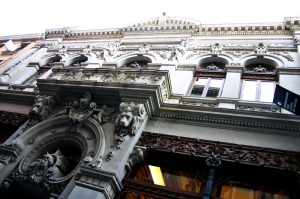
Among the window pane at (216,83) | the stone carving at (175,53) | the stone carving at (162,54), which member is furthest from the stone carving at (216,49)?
the stone carving at (162,54)

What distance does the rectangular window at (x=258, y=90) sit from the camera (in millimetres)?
11100

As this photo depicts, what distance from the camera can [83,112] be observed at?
1052cm

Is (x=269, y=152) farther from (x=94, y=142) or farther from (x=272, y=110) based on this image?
(x=94, y=142)

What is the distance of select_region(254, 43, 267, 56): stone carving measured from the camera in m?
13.3

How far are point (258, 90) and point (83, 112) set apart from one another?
23.8 feet

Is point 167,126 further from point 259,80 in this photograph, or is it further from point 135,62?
point 135,62

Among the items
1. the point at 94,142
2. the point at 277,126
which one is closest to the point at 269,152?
the point at 277,126

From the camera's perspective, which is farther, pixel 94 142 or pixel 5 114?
pixel 5 114

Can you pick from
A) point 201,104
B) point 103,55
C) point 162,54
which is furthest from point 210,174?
point 103,55

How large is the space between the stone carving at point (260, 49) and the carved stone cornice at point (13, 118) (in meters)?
11.4

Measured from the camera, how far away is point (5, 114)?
13031 mm

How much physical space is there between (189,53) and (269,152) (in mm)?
7843

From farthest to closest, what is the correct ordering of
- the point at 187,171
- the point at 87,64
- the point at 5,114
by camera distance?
the point at 87,64 < the point at 5,114 < the point at 187,171

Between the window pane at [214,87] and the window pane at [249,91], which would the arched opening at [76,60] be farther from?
the window pane at [249,91]
